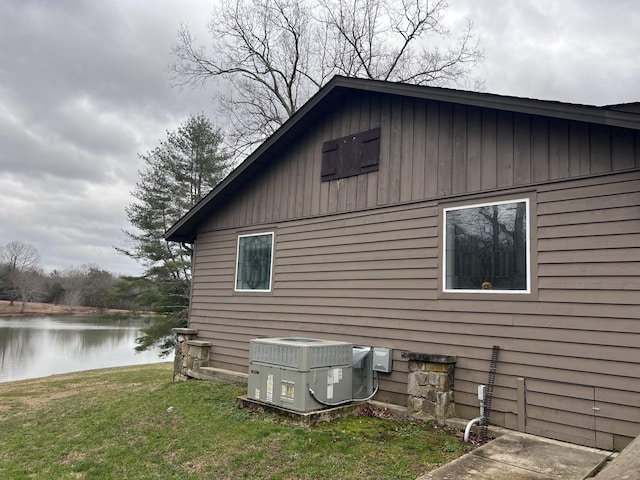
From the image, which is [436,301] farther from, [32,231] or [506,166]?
[32,231]

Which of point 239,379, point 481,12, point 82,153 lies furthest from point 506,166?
point 82,153

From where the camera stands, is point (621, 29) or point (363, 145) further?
point (621, 29)

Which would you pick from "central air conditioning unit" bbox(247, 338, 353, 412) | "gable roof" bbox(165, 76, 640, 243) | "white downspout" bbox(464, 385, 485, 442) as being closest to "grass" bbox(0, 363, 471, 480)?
"white downspout" bbox(464, 385, 485, 442)

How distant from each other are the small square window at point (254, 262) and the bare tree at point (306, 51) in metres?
10.4

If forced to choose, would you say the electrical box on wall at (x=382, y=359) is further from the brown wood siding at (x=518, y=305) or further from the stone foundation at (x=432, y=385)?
the stone foundation at (x=432, y=385)

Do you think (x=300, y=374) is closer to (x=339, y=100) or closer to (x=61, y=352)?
(x=339, y=100)

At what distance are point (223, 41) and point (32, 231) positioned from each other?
64664 mm

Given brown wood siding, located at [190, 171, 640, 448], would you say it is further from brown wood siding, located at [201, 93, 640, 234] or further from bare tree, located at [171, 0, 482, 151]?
bare tree, located at [171, 0, 482, 151]

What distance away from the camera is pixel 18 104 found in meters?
24.6

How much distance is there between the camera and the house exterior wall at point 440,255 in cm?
405

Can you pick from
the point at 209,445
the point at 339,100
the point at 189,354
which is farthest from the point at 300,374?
the point at 189,354

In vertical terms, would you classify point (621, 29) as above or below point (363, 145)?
above

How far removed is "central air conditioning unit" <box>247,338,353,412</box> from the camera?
489cm

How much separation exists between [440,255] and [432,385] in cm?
144
